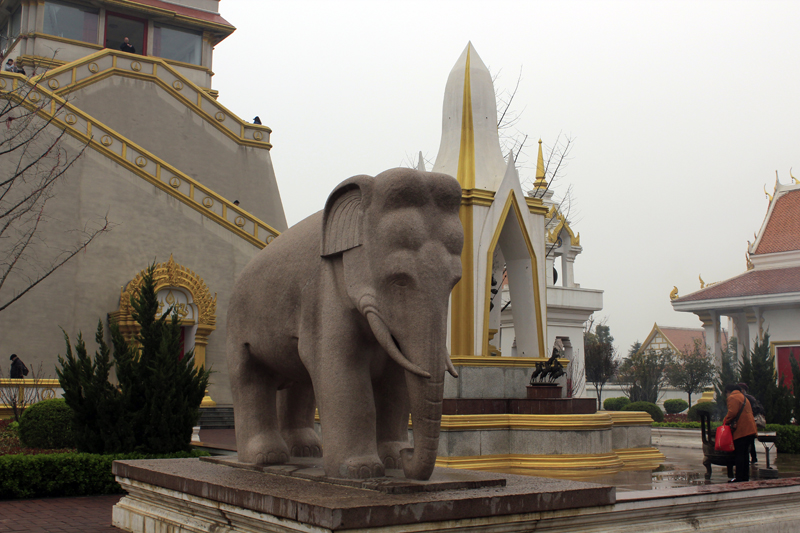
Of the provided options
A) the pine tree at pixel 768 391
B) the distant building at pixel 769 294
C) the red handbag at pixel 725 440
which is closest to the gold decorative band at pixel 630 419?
the red handbag at pixel 725 440

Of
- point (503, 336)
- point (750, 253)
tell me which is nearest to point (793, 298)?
point (750, 253)

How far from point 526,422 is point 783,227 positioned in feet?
82.1

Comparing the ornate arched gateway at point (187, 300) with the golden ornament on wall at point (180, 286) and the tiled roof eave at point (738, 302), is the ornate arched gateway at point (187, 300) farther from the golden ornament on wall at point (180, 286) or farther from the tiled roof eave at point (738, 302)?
the tiled roof eave at point (738, 302)

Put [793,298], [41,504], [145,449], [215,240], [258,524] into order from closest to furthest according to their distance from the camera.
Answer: [258,524], [41,504], [145,449], [215,240], [793,298]

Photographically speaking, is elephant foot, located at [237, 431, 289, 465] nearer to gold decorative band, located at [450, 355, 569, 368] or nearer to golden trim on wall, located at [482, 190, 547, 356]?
gold decorative band, located at [450, 355, 569, 368]

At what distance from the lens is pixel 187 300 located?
23078 mm

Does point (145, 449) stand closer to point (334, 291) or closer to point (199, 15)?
point (334, 291)

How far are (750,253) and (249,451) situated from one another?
3054 cm

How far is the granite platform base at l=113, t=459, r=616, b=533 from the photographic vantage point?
181 inches

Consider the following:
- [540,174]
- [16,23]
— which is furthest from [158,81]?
[540,174]

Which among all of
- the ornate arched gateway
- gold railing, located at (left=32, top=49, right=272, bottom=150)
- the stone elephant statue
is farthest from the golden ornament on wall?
the stone elephant statue

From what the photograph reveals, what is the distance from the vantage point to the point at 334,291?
227 inches

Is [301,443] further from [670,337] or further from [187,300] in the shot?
[670,337]

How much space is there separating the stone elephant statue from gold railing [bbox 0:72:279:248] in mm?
17660
